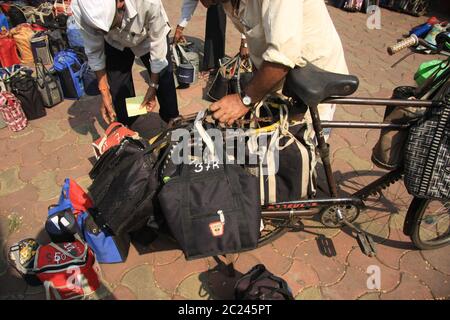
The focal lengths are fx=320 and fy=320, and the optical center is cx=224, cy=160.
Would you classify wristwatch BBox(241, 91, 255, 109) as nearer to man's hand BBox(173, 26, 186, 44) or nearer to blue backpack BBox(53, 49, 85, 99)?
man's hand BBox(173, 26, 186, 44)

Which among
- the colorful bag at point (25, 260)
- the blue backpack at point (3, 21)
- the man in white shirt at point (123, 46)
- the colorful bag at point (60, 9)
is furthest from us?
the colorful bag at point (60, 9)

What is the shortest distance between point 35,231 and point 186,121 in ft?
5.61

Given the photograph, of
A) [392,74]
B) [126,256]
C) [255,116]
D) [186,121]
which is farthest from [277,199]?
[392,74]

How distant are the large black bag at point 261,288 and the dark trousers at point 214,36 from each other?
3.37 metres

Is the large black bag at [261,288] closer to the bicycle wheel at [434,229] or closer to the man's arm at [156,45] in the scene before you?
the bicycle wheel at [434,229]

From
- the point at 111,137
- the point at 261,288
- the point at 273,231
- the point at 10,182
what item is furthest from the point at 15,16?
the point at 261,288

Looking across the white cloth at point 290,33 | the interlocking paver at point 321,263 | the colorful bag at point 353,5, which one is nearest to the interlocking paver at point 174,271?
the interlocking paver at point 321,263

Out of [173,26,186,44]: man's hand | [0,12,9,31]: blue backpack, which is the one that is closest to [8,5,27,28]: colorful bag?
[0,12,9,31]: blue backpack

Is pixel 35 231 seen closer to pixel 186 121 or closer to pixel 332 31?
pixel 186 121

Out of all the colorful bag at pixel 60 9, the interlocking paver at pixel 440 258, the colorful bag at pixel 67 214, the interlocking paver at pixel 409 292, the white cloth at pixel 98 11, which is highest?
the white cloth at pixel 98 11

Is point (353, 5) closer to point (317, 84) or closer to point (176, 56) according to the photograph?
point (176, 56)

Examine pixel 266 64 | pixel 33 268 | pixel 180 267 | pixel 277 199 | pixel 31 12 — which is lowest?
pixel 180 267

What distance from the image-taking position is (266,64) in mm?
1702

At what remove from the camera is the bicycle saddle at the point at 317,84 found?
1.74m
